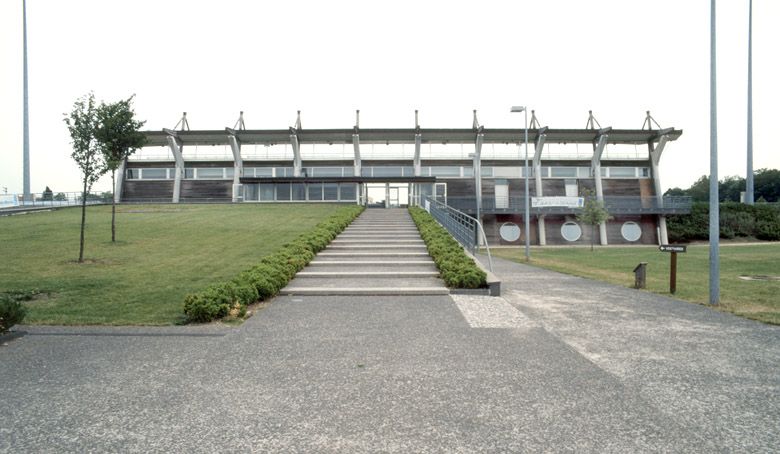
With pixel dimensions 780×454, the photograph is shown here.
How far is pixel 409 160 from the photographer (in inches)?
1861

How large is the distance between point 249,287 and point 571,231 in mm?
40252

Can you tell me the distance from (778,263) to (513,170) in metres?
28.6

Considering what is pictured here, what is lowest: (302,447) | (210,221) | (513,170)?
(302,447)

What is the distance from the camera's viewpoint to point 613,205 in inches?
1700

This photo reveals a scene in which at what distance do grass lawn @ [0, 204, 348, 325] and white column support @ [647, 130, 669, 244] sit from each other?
35.3 m

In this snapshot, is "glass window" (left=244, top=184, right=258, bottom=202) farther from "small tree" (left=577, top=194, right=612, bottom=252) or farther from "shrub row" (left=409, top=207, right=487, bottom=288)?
"shrub row" (left=409, top=207, right=487, bottom=288)

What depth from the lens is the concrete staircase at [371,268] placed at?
35.3 ft

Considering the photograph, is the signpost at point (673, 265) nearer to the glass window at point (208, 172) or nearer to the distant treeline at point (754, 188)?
the glass window at point (208, 172)

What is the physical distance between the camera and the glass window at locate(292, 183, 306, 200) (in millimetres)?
44875

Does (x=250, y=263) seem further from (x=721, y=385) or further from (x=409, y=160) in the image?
(x=409, y=160)

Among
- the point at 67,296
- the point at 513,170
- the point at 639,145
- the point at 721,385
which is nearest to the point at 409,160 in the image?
the point at 513,170

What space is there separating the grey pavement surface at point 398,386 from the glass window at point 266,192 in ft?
126

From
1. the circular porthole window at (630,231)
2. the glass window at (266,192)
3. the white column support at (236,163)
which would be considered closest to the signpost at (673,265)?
the circular porthole window at (630,231)

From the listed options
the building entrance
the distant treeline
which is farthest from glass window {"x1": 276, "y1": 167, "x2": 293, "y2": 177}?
the distant treeline
